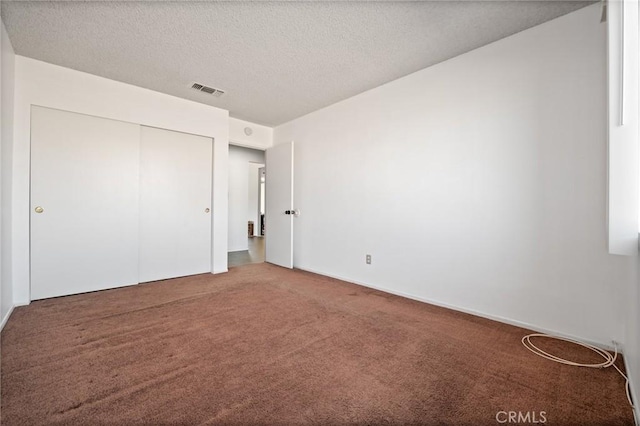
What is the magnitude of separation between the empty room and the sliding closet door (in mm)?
29

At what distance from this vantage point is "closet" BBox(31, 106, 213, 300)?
3006mm

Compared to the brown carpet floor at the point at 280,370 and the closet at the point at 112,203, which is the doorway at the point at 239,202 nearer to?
the closet at the point at 112,203

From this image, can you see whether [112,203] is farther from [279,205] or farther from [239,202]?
[239,202]

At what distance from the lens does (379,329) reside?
2324 millimetres

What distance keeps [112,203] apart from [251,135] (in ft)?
8.19

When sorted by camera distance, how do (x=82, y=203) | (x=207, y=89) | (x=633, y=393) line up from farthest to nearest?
(x=207, y=89) → (x=82, y=203) → (x=633, y=393)

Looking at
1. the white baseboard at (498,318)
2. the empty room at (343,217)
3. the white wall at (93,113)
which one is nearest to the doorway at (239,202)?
the white wall at (93,113)

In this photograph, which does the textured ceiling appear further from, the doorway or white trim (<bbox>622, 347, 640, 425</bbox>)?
the doorway

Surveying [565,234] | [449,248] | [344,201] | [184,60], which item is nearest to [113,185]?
[184,60]

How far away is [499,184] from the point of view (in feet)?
8.20

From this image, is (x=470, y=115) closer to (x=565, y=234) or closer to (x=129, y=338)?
(x=565, y=234)

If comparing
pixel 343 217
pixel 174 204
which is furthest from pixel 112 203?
pixel 343 217

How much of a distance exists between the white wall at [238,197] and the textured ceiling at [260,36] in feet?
10.3

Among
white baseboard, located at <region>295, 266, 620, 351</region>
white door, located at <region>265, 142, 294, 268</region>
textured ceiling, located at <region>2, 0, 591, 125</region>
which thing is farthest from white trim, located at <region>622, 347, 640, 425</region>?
white door, located at <region>265, 142, 294, 268</region>
